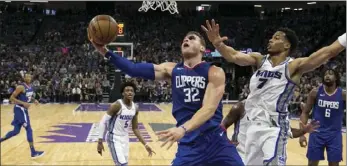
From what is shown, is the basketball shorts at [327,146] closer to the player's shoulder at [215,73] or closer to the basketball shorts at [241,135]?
the basketball shorts at [241,135]

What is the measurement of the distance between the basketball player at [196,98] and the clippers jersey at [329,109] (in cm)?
324

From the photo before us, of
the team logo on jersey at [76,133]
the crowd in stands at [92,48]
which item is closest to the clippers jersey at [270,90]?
the team logo on jersey at [76,133]

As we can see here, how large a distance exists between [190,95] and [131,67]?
51 centimetres

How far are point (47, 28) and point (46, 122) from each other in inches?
533

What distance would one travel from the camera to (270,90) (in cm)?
429

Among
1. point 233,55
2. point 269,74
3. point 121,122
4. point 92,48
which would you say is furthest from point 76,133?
point 92,48

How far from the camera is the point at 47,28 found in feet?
90.1

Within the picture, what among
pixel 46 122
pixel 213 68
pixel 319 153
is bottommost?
pixel 46 122

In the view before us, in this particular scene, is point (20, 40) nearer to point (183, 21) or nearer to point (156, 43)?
point (156, 43)

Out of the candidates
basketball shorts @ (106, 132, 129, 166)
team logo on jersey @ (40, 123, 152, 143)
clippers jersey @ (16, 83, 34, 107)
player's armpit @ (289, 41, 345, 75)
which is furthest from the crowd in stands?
player's armpit @ (289, 41, 345, 75)

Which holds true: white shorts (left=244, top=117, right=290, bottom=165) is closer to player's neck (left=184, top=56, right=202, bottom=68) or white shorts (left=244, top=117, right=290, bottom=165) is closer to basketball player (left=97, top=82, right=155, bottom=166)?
player's neck (left=184, top=56, right=202, bottom=68)

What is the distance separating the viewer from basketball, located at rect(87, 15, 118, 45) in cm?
384

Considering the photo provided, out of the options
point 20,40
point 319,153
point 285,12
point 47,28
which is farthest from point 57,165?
point 285,12

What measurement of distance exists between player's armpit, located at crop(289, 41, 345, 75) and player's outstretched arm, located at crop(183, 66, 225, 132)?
3.02 ft
